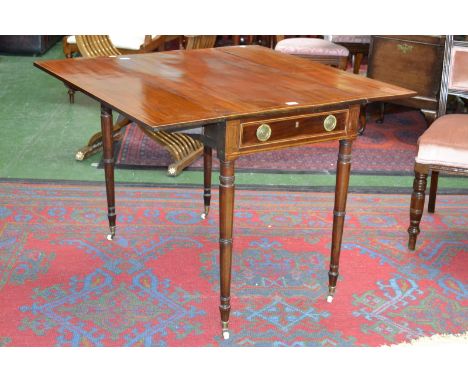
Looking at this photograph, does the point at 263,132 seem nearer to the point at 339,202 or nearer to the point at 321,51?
the point at 339,202

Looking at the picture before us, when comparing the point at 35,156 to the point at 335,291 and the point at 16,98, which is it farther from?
the point at 335,291

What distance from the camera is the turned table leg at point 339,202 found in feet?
8.39

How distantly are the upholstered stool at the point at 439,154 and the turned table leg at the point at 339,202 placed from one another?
1.98 ft

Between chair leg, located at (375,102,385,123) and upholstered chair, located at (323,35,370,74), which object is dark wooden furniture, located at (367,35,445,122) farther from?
upholstered chair, located at (323,35,370,74)

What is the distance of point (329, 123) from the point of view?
7.95 feet

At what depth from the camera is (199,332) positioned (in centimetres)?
256

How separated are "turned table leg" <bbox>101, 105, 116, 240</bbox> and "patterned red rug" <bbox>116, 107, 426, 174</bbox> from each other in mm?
1001

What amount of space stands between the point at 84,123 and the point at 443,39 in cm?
263

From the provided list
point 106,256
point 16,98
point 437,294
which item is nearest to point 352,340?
point 437,294

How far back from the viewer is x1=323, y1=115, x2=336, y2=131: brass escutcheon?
2.41 m

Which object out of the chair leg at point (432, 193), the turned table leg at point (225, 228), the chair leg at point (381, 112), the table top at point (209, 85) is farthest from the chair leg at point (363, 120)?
the turned table leg at point (225, 228)

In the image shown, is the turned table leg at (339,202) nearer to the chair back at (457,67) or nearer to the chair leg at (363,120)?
the chair back at (457,67)

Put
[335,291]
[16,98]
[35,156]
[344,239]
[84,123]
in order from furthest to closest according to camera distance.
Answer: [16,98] < [84,123] < [35,156] < [344,239] < [335,291]

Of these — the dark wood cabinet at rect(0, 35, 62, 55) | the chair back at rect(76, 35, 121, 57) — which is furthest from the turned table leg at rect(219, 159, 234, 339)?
the dark wood cabinet at rect(0, 35, 62, 55)
